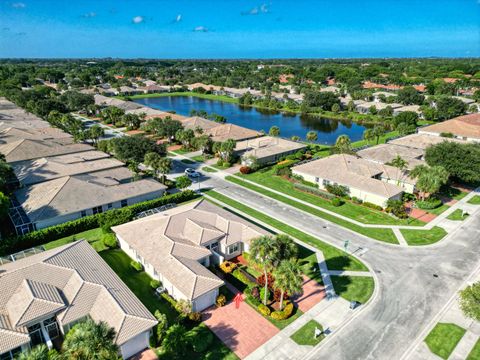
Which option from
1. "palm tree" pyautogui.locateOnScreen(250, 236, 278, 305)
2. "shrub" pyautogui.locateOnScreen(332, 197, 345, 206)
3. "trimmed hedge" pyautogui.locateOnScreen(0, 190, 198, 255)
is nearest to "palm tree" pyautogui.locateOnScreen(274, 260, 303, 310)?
"palm tree" pyautogui.locateOnScreen(250, 236, 278, 305)

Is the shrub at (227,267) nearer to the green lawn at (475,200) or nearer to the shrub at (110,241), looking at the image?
the shrub at (110,241)

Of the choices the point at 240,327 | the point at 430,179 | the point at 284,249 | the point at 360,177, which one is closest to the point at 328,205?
the point at 360,177

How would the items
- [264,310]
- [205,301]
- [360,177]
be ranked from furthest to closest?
1. [360,177]
2. [205,301]
3. [264,310]

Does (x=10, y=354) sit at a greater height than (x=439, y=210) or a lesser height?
greater

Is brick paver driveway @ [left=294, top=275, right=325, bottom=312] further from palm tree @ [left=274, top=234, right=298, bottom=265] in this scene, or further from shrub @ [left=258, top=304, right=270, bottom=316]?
palm tree @ [left=274, top=234, right=298, bottom=265]

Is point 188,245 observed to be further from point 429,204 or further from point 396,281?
point 429,204

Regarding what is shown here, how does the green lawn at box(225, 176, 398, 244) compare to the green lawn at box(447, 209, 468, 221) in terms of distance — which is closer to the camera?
the green lawn at box(225, 176, 398, 244)

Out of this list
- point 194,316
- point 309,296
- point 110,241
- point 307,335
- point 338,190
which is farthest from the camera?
point 338,190

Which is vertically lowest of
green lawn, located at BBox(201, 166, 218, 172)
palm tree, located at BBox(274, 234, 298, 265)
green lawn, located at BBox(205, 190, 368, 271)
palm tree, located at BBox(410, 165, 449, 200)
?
green lawn, located at BBox(201, 166, 218, 172)
